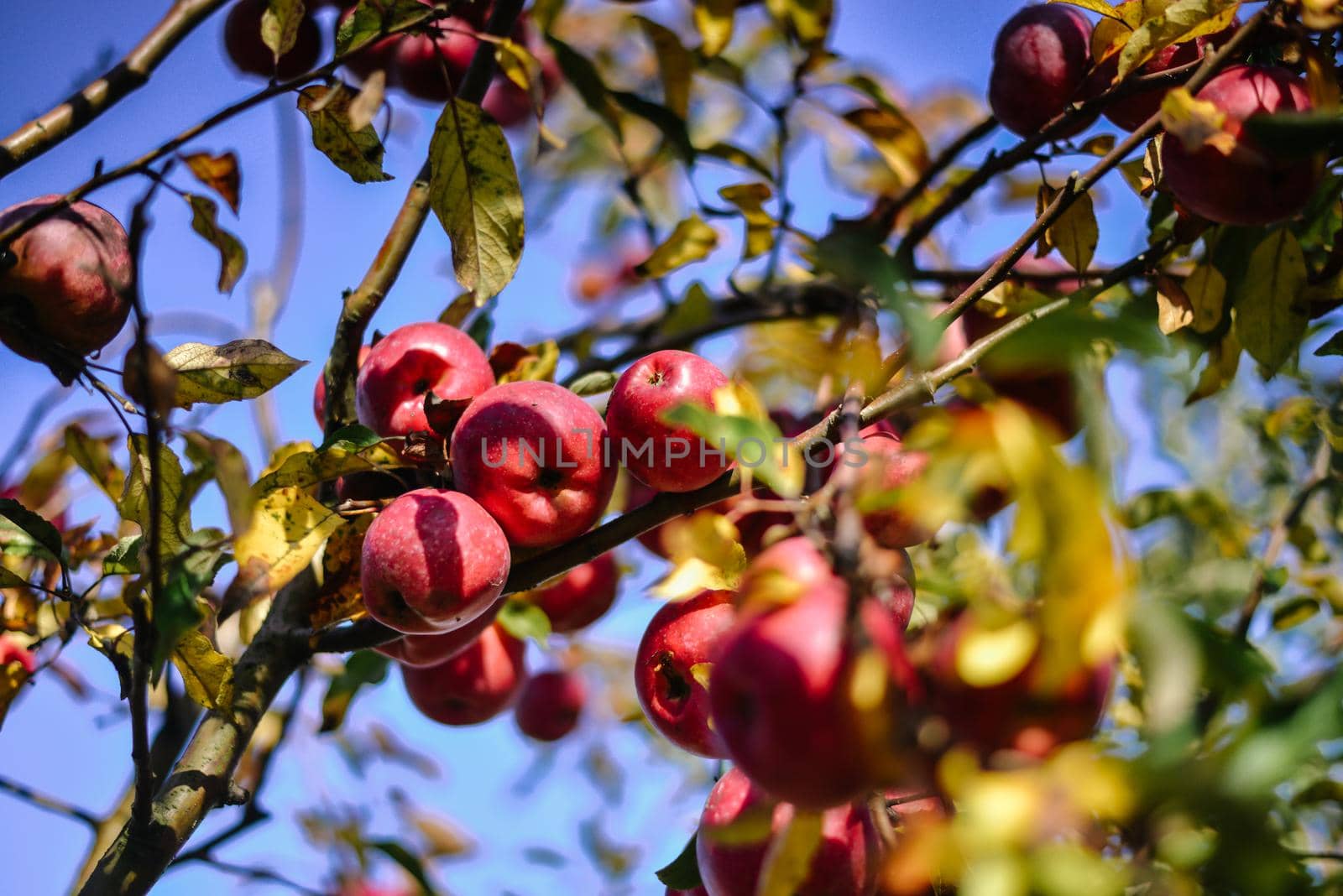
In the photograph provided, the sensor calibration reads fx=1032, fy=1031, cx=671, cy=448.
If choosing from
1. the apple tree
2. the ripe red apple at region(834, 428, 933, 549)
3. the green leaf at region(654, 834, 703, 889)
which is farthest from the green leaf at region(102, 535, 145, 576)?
the ripe red apple at region(834, 428, 933, 549)

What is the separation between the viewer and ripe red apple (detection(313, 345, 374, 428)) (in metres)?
1.45

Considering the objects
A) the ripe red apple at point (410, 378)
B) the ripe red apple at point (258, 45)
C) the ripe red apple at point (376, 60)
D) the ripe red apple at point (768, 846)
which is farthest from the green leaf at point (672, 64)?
the ripe red apple at point (768, 846)

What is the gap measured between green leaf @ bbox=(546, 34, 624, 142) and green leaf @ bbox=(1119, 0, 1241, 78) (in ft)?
2.66

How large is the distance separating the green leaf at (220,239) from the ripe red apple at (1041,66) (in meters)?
1.00

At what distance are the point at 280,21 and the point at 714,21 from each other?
31.5 inches

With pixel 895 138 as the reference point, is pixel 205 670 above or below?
below

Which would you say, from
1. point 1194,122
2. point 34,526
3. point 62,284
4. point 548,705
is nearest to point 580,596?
point 548,705

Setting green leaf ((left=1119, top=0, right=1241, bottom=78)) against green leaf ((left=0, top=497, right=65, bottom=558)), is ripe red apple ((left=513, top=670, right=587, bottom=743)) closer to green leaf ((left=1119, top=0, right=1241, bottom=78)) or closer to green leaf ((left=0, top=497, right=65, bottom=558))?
green leaf ((left=0, top=497, right=65, bottom=558))

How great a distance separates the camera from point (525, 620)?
159 cm

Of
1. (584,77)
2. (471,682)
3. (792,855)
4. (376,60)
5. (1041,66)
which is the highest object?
(376,60)

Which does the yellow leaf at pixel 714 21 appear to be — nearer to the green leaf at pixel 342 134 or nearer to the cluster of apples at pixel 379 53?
the cluster of apples at pixel 379 53

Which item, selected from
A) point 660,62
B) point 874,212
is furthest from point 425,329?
point 874,212

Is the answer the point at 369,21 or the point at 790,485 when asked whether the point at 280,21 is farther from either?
the point at 790,485

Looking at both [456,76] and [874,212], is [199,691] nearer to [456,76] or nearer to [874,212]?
[456,76]
